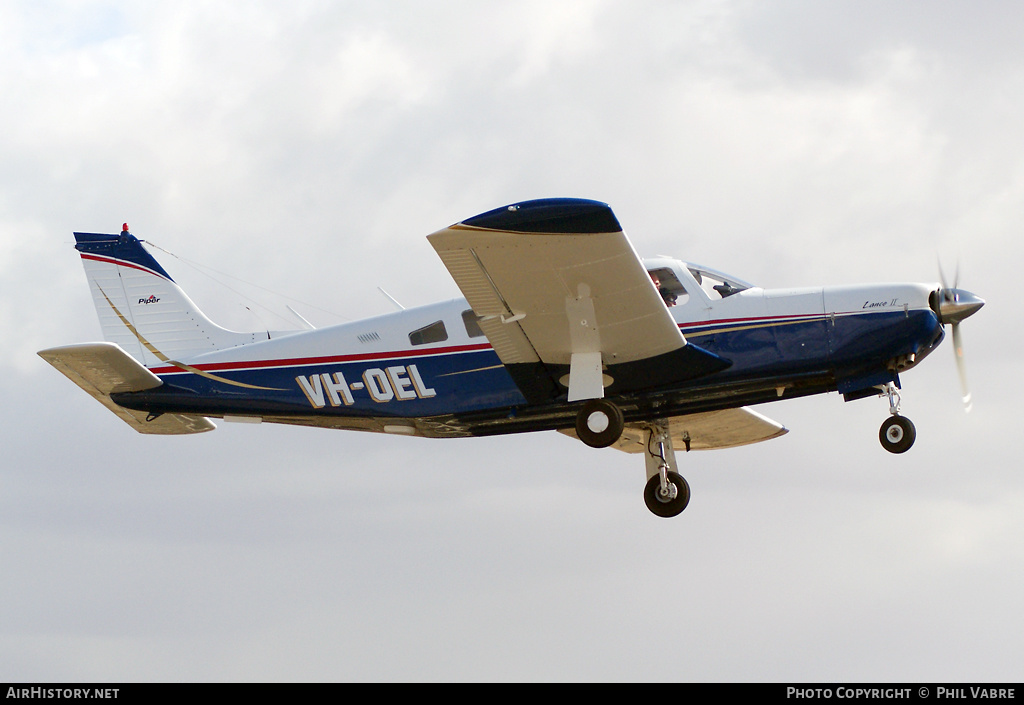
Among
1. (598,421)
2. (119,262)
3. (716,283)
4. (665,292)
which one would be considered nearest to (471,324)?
(598,421)

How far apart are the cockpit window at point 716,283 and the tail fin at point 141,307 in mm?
6172

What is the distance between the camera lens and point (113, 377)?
16.1 meters

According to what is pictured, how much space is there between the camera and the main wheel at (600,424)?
14.6 meters

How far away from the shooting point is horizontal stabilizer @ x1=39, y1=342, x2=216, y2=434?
15414 millimetres

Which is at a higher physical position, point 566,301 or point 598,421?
point 566,301

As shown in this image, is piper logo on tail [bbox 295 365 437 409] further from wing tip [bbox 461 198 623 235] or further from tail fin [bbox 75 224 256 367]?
wing tip [bbox 461 198 623 235]

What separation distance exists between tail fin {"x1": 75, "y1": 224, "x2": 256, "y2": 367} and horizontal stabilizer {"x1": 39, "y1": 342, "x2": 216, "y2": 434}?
75 cm

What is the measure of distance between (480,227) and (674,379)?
3.44m

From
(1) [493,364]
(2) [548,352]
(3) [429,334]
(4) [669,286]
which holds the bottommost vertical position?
(2) [548,352]

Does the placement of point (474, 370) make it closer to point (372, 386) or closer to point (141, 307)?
point (372, 386)

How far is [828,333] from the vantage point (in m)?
14.4

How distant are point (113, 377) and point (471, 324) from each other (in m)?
4.76

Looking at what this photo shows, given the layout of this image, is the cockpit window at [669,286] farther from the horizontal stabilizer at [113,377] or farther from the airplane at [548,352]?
the horizontal stabilizer at [113,377]

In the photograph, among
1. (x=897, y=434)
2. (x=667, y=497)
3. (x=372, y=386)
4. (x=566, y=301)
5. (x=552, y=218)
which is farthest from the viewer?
(x=667, y=497)
